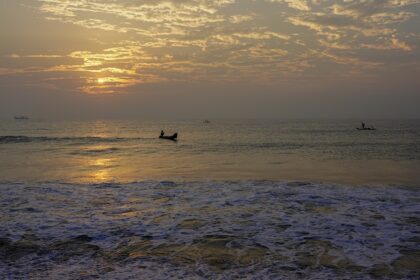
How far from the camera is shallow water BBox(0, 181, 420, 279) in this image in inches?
342

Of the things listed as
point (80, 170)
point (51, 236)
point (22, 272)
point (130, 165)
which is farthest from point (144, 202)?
point (130, 165)

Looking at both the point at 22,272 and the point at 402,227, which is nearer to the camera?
the point at 22,272

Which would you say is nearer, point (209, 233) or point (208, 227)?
point (209, 233)

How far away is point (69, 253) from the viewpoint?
9.77 m

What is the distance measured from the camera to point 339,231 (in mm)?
11750

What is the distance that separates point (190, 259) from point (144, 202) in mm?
7056

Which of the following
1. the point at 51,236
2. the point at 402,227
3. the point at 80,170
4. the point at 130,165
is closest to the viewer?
the point at 51,236

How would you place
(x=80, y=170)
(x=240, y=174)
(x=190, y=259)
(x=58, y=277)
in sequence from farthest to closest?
(x=80, y=170) → (x=240, y=174) → (x=190, y=259) → (x=58, y=277)

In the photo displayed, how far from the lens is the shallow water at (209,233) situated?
870 cm

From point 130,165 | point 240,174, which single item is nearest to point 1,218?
point 240,174

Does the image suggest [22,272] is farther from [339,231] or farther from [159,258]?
[339,231]

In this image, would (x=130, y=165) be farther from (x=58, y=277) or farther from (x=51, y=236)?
(x=58, y=277)

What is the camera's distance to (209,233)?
11.6 metres

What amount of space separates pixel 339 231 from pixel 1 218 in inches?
436
